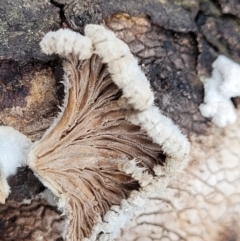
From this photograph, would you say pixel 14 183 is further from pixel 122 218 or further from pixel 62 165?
pixel 122 218

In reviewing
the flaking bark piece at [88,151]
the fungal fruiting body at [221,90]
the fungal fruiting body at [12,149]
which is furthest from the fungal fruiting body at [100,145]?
the fungal fruiting body at [221,90]

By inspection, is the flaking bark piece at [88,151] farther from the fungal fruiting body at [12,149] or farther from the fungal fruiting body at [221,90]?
the fungal fruiting body at [221,90]

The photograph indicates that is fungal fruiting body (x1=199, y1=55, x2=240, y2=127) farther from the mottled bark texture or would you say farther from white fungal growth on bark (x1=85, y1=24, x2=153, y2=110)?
white fungal growth on bark (x1=85, y1=24, x2=153, y2=110)

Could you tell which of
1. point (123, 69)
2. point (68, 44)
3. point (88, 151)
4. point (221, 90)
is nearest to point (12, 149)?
point (88, 151)

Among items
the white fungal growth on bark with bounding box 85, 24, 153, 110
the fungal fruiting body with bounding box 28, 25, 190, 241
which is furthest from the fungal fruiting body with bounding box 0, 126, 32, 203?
the white fungal growth on bark with bounding box 85, 24, 153, 110

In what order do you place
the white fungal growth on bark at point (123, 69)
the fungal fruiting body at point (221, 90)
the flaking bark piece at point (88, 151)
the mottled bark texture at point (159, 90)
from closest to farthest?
the white fungal growth on bark at point (123, 69) → the flaking bark piece at point (88, 151) → the mottled bark texture at point (159, 90) → the fungal fruiting body at point (221, 90)

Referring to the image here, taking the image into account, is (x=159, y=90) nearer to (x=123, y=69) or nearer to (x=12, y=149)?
(x=123, y=69)
